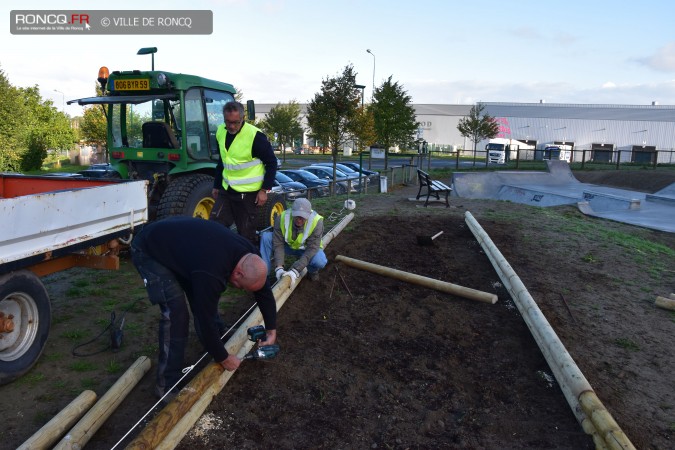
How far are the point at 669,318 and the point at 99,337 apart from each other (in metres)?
6.12

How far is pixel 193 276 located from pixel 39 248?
5.45 ft

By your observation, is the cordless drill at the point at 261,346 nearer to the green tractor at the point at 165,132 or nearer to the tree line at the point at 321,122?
the green tractor at the point at 165,132

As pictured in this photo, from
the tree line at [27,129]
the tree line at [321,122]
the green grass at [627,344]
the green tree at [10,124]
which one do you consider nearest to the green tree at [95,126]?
the tree line at [321,122]

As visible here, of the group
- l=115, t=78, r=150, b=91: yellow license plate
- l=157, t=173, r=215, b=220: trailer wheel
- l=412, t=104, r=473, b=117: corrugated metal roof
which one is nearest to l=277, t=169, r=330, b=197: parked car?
l=157, t=173, r=215, b=220: trailer wheel

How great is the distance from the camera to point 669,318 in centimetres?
568

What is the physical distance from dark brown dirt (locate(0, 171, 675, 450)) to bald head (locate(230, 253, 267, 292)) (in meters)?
1.06

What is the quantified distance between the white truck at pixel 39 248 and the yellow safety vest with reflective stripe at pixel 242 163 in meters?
1.16

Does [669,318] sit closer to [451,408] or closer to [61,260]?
[451,408]

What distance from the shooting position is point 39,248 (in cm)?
411

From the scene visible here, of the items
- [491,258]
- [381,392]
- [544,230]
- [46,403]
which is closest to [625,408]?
[381,392]

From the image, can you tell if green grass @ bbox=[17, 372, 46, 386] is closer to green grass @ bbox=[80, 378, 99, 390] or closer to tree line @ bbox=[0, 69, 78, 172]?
green grass @ bbox=[80, 378, 99, 390]

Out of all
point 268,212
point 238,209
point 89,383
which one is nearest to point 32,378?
point 89,383

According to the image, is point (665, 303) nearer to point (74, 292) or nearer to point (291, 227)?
point (291, 227)

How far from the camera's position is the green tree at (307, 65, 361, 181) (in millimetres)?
18297
